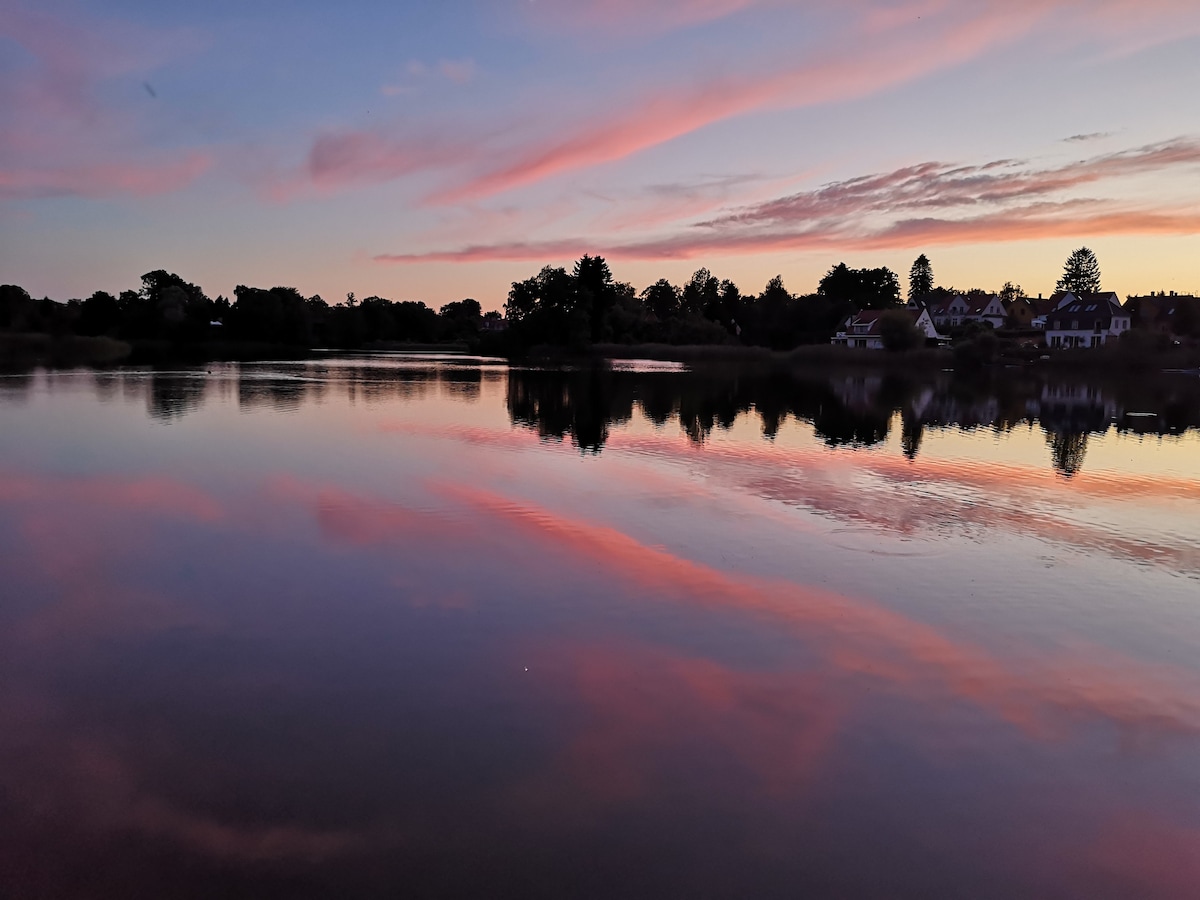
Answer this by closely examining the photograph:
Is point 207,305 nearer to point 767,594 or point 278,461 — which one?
point 278,461

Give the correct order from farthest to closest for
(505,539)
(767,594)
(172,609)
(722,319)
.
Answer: (722,319)
(505,539)
(767,594)
(172,609)

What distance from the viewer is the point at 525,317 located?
4668 inches

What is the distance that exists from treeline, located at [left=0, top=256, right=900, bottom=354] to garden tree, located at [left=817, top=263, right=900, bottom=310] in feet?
0.61

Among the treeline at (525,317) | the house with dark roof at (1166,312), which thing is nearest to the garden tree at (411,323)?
the treeline at (525,317)

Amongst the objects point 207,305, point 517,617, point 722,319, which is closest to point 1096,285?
point 722,319

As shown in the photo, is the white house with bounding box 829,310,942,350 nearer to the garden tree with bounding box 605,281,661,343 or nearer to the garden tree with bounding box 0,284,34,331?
the garden tree with bounding box 605,281,661,343

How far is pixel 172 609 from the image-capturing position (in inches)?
405

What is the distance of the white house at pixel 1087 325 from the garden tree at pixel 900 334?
1059 inches

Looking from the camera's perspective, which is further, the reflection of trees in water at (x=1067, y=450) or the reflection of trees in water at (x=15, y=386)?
the reflection of trees in water at (x=15, y=386)

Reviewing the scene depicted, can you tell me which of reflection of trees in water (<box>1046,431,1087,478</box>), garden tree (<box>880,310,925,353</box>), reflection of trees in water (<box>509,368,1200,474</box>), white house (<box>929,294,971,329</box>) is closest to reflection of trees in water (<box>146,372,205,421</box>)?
reflection of trees in water (<box>509,368,1200,474</box>)

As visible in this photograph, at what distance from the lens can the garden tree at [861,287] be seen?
5650 inches

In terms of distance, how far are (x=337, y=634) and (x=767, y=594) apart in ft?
19.5

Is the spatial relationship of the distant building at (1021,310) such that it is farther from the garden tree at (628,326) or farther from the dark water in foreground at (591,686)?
the dark water in foreground at (591,686)

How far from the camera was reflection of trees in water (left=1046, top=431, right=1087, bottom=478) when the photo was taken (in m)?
23.0
